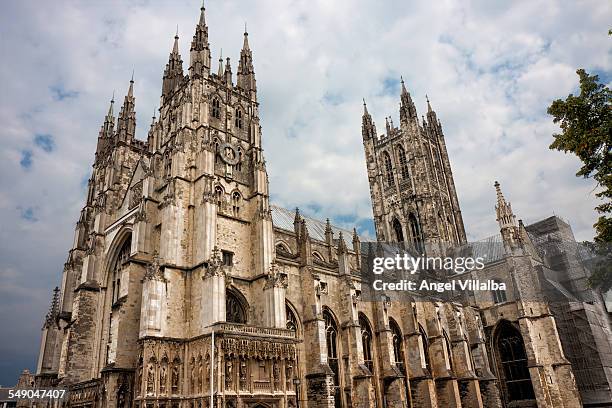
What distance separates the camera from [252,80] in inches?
1455

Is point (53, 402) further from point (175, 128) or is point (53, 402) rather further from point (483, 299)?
point (483, 299)

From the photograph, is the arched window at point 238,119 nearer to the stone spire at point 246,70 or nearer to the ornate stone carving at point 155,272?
the stone spire at point 246,70

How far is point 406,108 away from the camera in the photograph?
5847cm

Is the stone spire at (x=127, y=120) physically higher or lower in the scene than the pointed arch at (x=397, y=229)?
higher

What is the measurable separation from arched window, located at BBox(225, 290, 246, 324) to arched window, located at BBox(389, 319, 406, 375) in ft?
44.8

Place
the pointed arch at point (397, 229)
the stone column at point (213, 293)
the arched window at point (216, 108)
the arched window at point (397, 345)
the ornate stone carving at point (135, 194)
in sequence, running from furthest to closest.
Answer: the pointed arch at point (397, 229) < the arched window at point (397, 345) < the ornate stone carving at point (135, 194) < the arched window at point (216, 108) < the stone column at point (213, 293)

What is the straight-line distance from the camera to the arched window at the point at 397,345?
3453 centimetres

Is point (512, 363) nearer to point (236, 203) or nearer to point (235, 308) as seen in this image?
point (235, 308)

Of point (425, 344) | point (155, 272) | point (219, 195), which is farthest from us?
point (425, 344)

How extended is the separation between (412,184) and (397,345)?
24.2 metres

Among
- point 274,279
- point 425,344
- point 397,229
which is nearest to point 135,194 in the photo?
point 274,279

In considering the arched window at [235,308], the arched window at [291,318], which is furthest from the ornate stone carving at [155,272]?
the arched window at [291,318]

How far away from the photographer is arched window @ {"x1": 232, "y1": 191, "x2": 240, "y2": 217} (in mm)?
29394

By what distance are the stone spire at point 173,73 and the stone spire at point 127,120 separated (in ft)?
23.7
